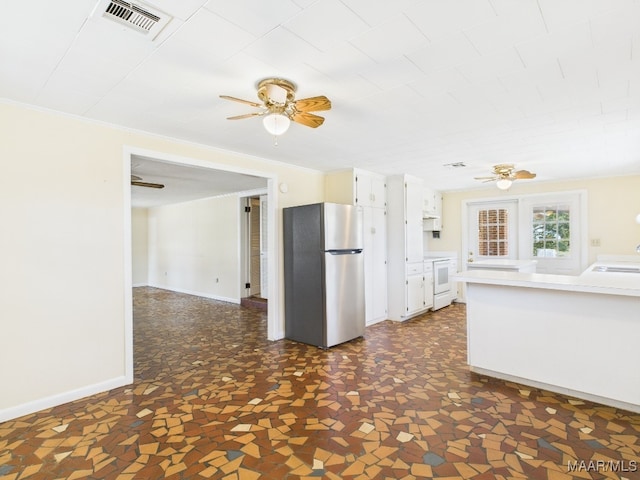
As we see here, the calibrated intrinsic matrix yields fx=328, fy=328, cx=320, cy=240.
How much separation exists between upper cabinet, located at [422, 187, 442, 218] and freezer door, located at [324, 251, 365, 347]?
7.90 feet

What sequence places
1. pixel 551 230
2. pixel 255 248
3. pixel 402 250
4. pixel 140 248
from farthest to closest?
pixel 140 248
pixel 255 248
pixel 551 230
pixel 402 250

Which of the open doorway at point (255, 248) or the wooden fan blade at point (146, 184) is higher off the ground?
the wooden fan blade at point (146, 184)

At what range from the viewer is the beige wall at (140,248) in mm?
8969

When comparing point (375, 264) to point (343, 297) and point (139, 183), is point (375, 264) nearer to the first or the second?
point (343, 297)

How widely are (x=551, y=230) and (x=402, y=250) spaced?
281 centimetres

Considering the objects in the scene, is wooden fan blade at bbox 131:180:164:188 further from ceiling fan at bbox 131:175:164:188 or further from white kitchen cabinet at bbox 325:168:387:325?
white kitchen cabinet at bbox 325:168:387:325

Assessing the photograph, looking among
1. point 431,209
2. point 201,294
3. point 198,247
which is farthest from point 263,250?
point 431,209

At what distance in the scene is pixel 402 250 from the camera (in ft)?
16.5

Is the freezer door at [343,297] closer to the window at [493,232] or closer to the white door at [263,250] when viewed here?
the white door at [263,250]

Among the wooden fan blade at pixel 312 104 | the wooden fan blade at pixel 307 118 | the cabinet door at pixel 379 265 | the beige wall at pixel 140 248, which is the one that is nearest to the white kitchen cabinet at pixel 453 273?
the cabinet door at pixel 379 265

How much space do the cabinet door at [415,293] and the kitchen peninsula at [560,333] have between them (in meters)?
2.01

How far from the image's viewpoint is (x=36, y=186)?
2477 millimetres

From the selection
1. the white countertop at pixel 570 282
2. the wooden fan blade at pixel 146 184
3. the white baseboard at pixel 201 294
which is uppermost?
the wooden fan blade at pixel 146 184

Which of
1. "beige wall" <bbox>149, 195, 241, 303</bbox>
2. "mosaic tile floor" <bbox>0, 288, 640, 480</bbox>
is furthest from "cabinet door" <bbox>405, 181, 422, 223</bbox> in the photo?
"beige wall" <bbox>149, 195, 241, 303</bbox>
